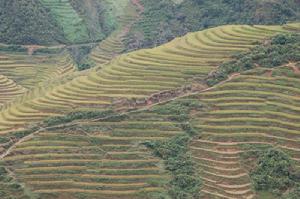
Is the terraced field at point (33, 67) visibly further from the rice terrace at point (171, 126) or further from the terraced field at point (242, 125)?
the terraced field at point (242, 125)

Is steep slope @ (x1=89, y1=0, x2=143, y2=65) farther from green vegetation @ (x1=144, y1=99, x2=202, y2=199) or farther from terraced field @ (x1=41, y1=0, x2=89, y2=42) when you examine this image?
green vegetation @ (x1=144, y1=99, x2=202, y2=199)

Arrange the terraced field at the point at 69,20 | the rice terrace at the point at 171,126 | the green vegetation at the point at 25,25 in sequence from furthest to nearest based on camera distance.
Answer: the terraced field at the point at 69,20 < the green vegetation at the point at 25,25 < the rice terrace at the point at 171,126

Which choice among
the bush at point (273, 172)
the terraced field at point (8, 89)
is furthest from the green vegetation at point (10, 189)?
the terraced field at point (8, 89)

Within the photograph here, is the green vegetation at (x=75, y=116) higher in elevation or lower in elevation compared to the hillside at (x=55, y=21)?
lower

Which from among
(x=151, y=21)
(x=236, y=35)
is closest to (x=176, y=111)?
(x=236, y=35)

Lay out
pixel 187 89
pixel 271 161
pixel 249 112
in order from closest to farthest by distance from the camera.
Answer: pixel 271 161 < pixel 249 112 < pixel 187 89

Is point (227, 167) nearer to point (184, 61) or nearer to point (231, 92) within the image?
point (231, 92)
